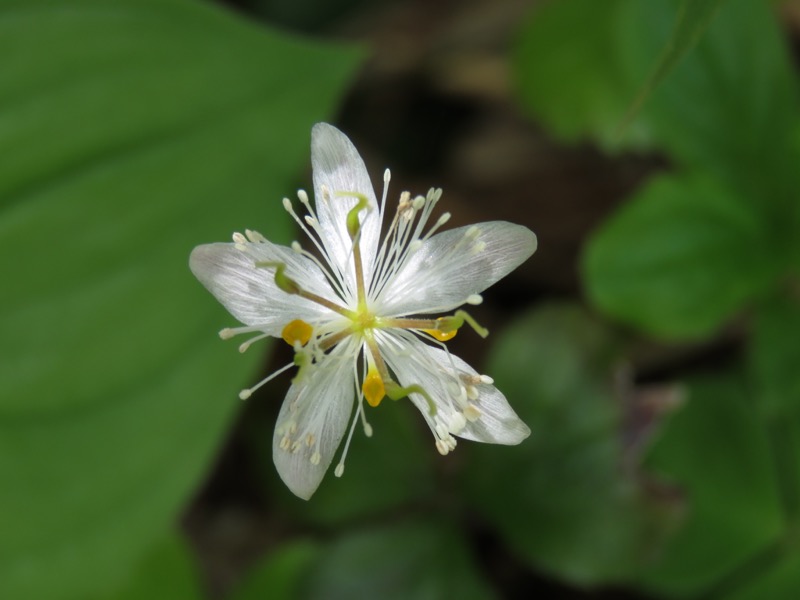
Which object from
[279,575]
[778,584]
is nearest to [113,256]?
[279,575]

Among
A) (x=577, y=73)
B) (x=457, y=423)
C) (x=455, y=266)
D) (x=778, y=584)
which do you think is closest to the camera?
(x=457, y=423)

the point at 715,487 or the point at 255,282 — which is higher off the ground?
the point at 255,282

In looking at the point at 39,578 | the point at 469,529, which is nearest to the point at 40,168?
the point at 39,578

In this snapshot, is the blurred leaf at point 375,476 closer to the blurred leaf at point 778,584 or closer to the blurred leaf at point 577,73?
the blurred leaf at point 778,584

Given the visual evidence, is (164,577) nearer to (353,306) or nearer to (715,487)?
(353,306)

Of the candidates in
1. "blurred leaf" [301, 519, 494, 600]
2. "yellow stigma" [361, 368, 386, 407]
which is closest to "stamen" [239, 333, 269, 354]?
"yellow stigma" [361, 368, 386, 407]

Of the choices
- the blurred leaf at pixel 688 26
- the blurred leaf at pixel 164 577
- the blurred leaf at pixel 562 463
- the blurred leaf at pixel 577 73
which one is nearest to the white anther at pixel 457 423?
the blurred leaf at pixel 688 26

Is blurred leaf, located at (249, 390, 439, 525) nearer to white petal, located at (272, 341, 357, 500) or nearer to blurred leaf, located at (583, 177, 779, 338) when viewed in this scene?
blurred leaf, located at (583, 177, 779, 338)
